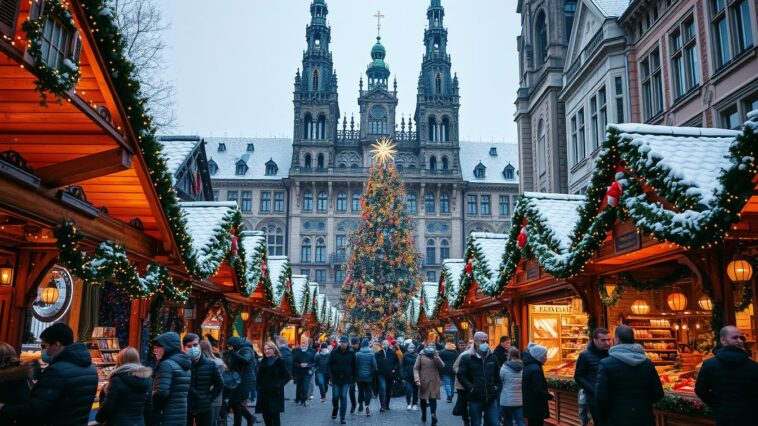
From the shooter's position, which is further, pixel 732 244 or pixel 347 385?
pixel 347 385

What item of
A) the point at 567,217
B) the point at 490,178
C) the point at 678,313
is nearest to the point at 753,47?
the point at 678,313

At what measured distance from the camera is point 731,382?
571 centimetres

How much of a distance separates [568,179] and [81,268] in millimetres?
23058

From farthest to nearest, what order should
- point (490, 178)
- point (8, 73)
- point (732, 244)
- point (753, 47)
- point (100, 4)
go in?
point (490, 178) → point (753, 47) → point (732, 244) → point (100, 4) → point (8, 73)

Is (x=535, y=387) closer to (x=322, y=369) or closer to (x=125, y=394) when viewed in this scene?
(x=125, y=394)

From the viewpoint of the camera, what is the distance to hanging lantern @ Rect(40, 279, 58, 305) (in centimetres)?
1052

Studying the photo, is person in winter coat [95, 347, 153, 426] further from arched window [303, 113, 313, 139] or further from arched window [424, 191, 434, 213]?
arched window [303, 113, 313, 139]

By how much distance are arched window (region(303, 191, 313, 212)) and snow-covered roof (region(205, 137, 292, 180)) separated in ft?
13.2

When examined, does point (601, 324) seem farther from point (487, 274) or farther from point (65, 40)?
point (65, 40)

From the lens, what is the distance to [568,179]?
2698 centimetres

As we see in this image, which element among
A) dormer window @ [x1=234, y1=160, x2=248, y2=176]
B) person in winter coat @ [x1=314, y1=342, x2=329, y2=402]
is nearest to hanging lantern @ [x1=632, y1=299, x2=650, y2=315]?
person in winter coat @ [x1=314, y1=342, x2=329, y2=402]

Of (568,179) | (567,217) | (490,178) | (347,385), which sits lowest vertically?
(347,385)

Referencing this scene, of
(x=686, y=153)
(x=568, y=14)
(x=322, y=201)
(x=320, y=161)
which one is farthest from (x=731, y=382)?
(x=320, y=161)

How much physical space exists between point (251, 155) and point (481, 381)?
6346 cm
